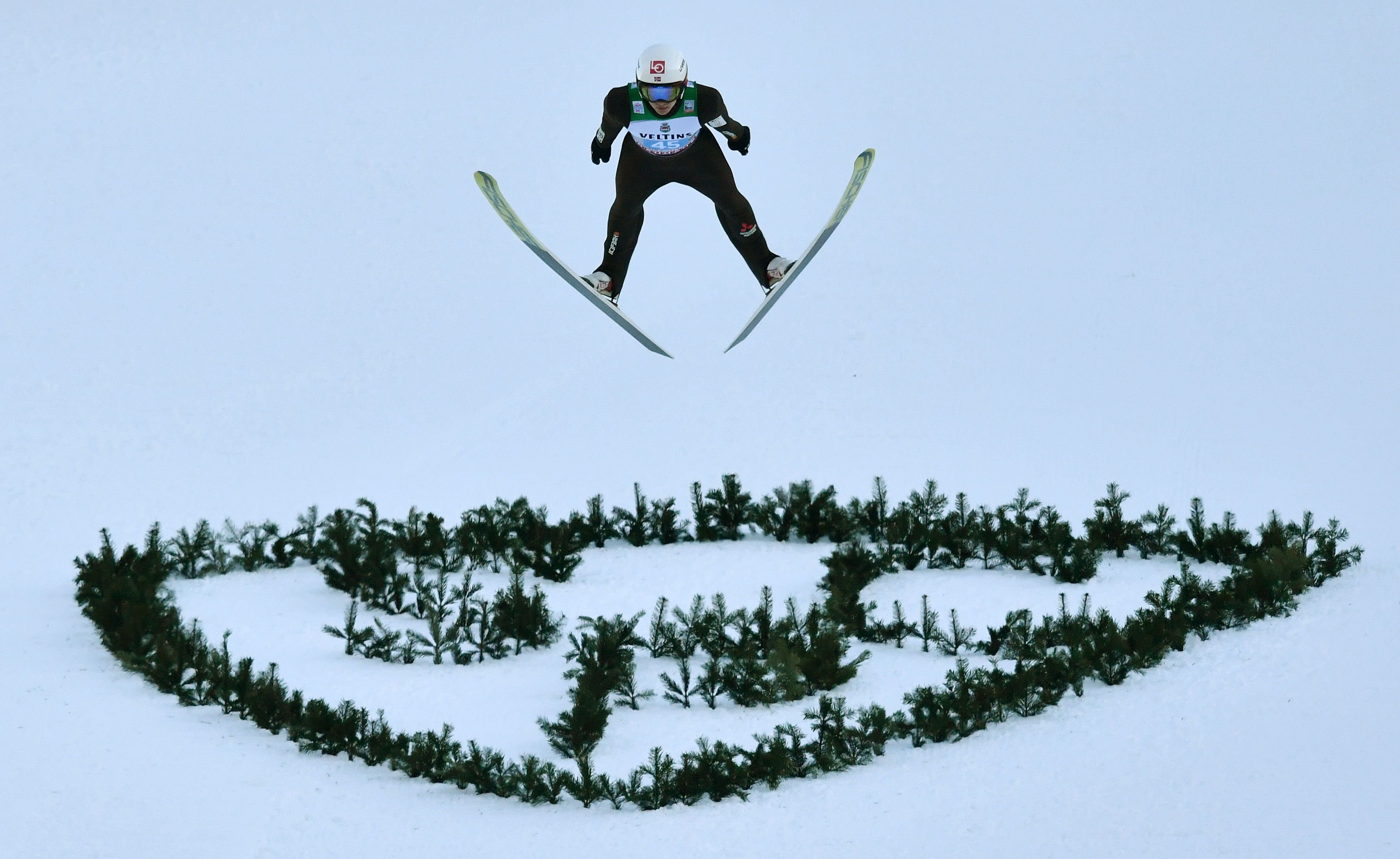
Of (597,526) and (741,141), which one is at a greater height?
(741,141)

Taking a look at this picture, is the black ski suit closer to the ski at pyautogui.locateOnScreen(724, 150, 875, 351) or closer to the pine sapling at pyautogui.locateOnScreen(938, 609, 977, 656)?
the ski at pyautogui.locateOnScreen(724, 150, 875, 351)

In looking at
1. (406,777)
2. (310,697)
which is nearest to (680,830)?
(406,777)

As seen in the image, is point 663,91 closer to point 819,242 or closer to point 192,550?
point 819,242

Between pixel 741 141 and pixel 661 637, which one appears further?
pixel 661 637

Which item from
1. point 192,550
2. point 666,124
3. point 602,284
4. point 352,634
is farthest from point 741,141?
point 192,550

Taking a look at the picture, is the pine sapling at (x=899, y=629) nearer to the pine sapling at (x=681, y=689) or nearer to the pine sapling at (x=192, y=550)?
the pine sapling at (x=681, y=689)

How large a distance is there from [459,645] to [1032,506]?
203 inches

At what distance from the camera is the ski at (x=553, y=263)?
313 inches

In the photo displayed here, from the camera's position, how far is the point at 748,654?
26.8 ft

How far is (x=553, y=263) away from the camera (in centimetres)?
802

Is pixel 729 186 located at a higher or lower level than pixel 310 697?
higher

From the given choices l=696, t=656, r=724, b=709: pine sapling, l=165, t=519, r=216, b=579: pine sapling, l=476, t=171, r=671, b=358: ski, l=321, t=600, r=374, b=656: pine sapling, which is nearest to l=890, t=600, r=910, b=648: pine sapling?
l=696, t=656, r=724, b=709: pine sapling

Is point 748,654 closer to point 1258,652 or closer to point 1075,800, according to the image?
point 1075,800

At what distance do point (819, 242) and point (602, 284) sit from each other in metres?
1.41
